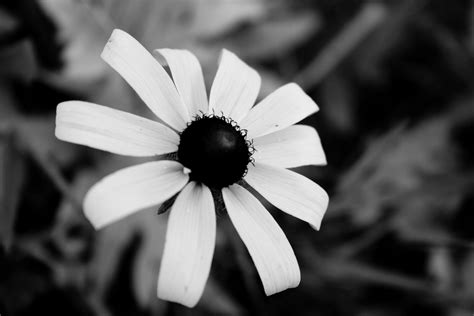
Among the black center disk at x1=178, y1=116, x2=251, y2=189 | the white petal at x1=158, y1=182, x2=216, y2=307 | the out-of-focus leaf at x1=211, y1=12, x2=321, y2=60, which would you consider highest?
the out-of-focus leaf at x1=211, y1=12, x2=321, y2=60

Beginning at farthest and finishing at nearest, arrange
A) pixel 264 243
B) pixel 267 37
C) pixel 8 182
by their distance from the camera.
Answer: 1. pixel 267 37
2. pixel 8 182
3. pixel 264 243

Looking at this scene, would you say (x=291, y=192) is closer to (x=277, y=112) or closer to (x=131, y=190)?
(x=277, y=112)

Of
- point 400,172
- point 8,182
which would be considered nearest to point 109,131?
point 8,182

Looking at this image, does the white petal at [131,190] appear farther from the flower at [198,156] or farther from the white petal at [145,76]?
the white petal at [145,76]

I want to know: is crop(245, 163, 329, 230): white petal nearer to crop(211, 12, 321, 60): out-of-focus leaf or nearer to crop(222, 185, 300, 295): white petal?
crop(222, 185, 300, 295): white petal

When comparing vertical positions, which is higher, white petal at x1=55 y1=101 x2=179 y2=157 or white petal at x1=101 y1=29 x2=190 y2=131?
white petal at x1=101 y1=29 x2=190 y2=131

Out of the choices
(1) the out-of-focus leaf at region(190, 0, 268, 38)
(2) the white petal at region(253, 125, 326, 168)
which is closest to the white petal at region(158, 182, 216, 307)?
(2) the white petal at region(253, 125, 326, 168)

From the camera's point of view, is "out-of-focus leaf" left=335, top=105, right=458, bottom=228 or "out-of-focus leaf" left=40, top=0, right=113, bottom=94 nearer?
"out-of-focus leaf" left=40, top=0, right=113, bottom=94

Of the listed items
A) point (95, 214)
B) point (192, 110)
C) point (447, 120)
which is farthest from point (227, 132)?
point (447, 120)
